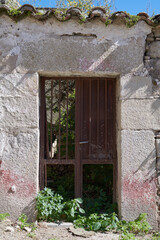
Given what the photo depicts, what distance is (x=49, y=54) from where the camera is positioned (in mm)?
3836

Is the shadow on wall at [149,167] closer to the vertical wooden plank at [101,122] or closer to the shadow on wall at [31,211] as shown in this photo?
the vertical wooden plank at [101,122]

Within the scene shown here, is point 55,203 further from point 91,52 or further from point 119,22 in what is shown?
point 119,22

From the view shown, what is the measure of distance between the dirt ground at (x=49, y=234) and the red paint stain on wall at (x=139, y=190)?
49 centimetres

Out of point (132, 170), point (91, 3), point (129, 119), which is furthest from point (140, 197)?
point (91, 3)

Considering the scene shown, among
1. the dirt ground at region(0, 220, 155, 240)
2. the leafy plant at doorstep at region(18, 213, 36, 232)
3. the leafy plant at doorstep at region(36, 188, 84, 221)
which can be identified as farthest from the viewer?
the leafy plant at doorstep at region(36, 188, 84, 221)

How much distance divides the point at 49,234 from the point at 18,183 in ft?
2.69

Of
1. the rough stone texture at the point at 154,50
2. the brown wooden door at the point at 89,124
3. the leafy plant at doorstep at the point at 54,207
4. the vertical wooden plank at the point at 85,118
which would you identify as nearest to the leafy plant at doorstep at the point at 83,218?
the leafy plant at doorstep at the point at 54,207

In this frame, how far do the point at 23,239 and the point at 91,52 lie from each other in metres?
2.70

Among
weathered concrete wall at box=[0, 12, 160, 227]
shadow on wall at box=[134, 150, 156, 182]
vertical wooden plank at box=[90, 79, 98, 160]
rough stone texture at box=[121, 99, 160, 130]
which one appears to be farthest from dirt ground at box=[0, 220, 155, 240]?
rough stone texture at box=[121, 99, 160, 130]

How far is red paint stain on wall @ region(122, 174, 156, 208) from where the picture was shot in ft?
12.5

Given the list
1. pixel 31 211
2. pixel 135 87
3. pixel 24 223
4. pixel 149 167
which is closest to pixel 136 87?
pixel 135 87

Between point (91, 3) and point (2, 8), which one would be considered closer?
point (2, 8)

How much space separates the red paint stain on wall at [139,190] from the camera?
3.80 metres

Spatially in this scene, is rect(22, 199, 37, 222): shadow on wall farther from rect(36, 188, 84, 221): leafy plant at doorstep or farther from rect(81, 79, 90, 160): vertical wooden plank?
rect(81, 79, 90, 160): vertical wooden plank
